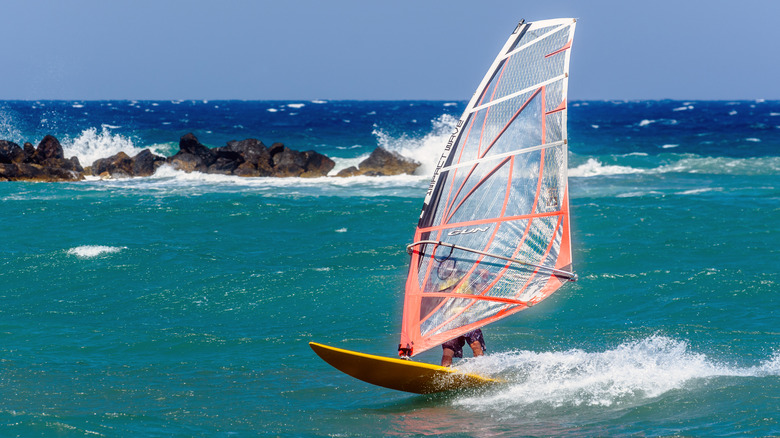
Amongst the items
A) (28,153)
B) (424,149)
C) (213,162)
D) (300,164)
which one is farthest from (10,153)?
(424,149)

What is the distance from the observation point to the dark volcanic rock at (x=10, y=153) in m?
33.3

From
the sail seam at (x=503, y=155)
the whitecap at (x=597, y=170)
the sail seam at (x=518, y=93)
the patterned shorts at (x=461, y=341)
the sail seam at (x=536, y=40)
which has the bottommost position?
the patterned shorts at (x=461, y=341)

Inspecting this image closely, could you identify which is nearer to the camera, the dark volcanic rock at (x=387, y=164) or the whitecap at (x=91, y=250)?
the whitecap at (x=91, y=250)

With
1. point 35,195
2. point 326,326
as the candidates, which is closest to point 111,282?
point 326,326

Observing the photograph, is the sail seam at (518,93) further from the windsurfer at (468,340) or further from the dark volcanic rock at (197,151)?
the dark volcanic rock at (197,151)

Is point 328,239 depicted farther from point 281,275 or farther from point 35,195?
point 35,195

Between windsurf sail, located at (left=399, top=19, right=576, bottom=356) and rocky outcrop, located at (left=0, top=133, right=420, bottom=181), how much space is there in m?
25.5

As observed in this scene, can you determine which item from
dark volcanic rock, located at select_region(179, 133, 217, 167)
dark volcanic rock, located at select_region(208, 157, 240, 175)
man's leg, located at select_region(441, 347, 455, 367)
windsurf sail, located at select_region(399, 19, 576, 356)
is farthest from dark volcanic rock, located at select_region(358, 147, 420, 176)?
man's leg, located at select_region(441, 347, 455, 367)

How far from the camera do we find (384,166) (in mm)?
35500

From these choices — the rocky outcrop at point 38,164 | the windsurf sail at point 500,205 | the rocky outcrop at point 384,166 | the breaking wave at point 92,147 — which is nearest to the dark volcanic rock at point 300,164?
the rocky outcrop at point 384,166

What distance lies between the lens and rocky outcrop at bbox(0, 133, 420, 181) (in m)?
33.8

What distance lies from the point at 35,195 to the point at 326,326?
56.9 ft

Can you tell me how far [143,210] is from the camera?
23672mm

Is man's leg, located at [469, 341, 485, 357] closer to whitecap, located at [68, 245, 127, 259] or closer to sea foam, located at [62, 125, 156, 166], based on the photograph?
whitecap, located at [68, 245, 127, 259]
